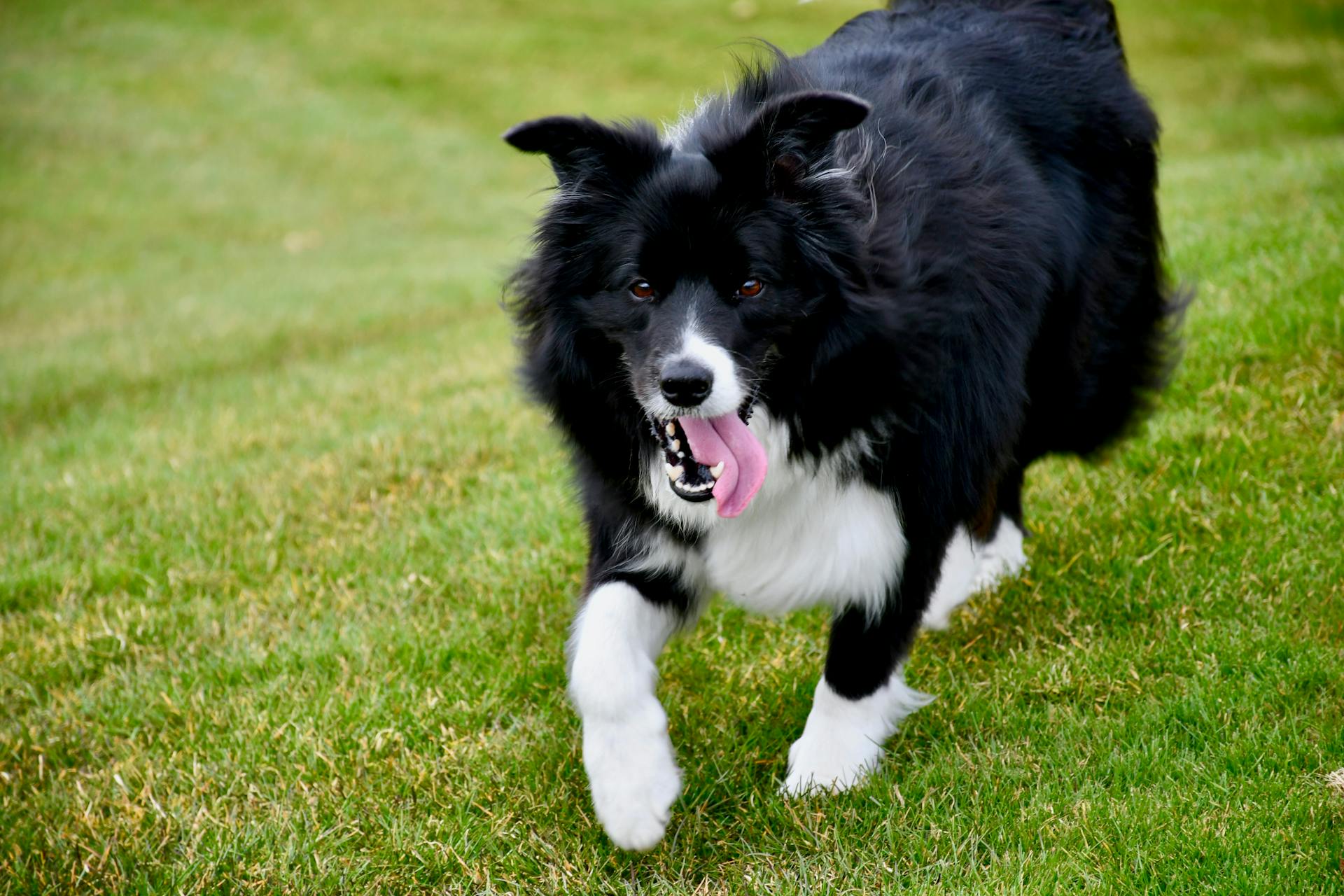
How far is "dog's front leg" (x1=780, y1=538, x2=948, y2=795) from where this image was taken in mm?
3305

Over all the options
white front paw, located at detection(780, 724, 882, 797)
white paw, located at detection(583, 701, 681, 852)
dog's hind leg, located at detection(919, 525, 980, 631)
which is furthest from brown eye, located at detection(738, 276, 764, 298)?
dog's hind leg, located at detection(919, 525, 980, 631)

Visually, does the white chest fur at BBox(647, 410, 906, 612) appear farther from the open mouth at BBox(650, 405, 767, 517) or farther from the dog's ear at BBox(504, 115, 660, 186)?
the dog's ear at BBox(504, 115, 660, 186)

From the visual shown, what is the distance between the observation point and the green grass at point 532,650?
3.16 metres

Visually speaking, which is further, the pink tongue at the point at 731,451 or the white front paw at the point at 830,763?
the white front paw at the point at 830,763

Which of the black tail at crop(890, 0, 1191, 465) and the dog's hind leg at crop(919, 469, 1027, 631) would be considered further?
the dog's hind leg at crop(919, 469, 1027, 631)

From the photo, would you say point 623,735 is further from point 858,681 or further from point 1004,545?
point 1004,545

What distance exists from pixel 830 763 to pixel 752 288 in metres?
1.41

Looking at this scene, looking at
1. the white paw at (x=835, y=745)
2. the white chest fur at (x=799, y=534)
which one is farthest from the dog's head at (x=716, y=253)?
the white paw at (x=835, y=745)

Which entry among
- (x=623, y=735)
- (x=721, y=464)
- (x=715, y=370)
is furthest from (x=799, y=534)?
(x=623, y=735)

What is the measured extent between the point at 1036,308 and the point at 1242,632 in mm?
1291

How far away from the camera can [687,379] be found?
9.40ft

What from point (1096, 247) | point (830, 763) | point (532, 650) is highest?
point (1096, 247)

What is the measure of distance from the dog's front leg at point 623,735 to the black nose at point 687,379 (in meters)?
0.76

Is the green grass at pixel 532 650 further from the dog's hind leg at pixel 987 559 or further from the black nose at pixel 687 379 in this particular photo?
the black nose at pixel 687 379
